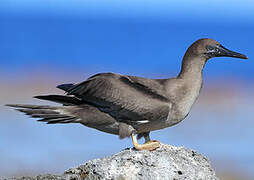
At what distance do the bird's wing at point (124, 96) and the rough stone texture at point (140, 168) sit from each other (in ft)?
2.44

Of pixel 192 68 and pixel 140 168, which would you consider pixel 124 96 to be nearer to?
pixel 192 68

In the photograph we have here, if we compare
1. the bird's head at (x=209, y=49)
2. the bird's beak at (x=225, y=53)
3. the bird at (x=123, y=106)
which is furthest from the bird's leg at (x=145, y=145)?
the bird's beak at (x=225, y=53)

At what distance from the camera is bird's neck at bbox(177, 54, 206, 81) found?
814 cm

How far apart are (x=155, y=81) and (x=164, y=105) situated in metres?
0.56

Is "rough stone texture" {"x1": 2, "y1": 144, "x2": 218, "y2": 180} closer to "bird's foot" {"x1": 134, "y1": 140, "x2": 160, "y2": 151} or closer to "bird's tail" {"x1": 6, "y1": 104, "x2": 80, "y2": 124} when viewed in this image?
"bird's foot" {"x1": 134, "y1": 140, "x2": 160, "y2": 151}

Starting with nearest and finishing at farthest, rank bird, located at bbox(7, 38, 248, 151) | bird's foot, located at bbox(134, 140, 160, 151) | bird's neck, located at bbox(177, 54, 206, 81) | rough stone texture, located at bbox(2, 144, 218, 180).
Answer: rough stone texture, located at bbox(2, 144, 218, 180)
bird's foot, located at bbox(134, 140, 160, 151)
bird, located at bbox(7, 38, 248, 151)
bird's neck, located at bbox(177, 54, 206, 81)

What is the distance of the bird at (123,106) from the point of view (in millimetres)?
7520

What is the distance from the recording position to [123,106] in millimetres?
7574

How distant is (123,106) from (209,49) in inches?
79.3

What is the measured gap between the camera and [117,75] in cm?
783

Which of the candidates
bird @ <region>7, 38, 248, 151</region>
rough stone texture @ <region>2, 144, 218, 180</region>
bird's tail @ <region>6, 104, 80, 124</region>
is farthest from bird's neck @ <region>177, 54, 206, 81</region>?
bird's tail @ <region>6, 104, 80, 124</region>

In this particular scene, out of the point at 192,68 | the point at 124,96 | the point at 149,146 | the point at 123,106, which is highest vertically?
the point at 192,68

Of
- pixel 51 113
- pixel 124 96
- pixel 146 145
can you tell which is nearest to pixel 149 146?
pixel 146 145

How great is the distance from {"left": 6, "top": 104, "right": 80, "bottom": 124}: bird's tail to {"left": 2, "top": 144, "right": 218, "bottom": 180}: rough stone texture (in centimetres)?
105
